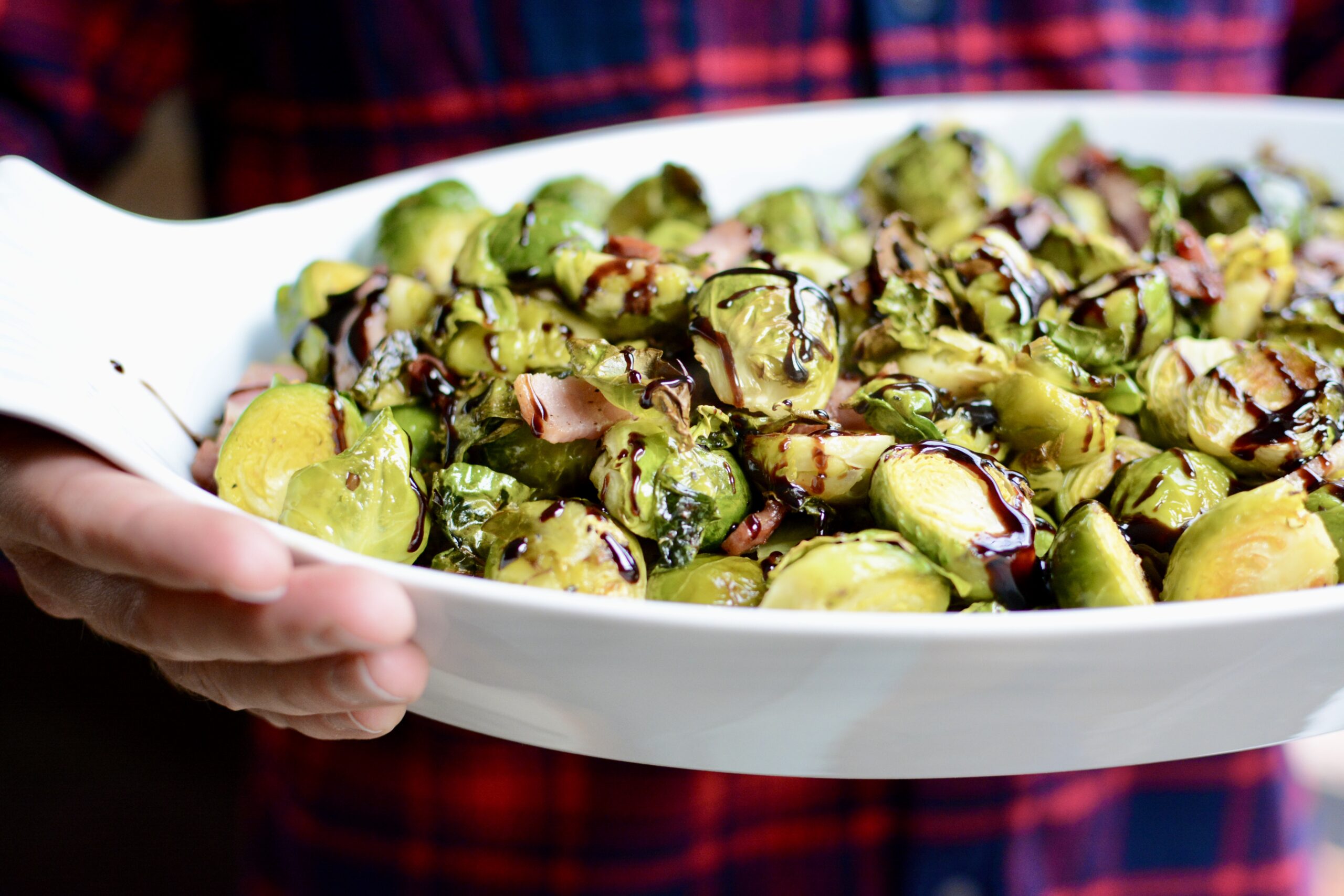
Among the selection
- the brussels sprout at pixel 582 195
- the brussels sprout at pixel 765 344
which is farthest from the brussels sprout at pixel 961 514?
the brussels sprout at pixel 582 195

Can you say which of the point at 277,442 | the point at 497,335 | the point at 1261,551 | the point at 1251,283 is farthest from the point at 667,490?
the point at 1251,283

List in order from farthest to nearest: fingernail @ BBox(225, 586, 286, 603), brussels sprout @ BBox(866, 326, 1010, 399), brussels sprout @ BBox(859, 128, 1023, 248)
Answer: brussels sprout @ BBox(859, 128, 1023, 248) < brussels sprout @ BBox(866, 326, 1010, 399) < fingernail @ BBox(225, 586, 286, 603)

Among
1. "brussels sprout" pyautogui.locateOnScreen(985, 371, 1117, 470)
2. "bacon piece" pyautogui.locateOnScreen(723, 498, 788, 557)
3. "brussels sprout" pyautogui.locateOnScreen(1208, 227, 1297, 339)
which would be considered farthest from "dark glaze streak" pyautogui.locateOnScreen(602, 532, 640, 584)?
"brussels sprout" pyautogui.locateOnScreen(1208, 227, 1297, 339)

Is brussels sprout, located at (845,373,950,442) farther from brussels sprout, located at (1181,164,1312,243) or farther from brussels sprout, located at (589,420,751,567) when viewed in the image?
brussels sprout, located at (1181,164,1312,243)

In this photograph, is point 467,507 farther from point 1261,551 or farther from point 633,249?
point 1261,551

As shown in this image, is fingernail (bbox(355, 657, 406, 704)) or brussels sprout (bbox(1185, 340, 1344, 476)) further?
brussels sprout (bbox(1185, 340, 1344, 476))

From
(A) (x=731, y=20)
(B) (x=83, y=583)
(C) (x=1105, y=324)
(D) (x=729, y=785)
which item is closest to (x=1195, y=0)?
(A) (x=731, y=20)
